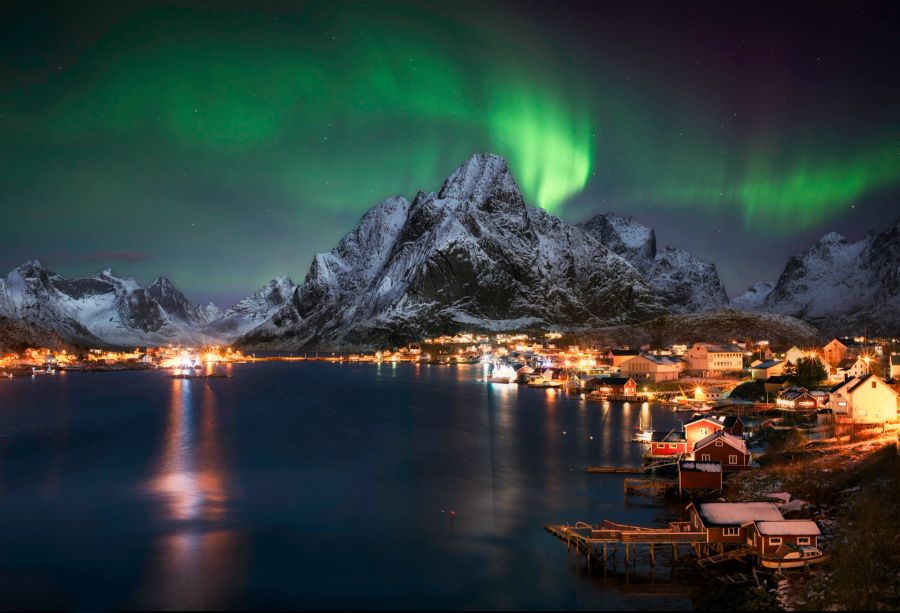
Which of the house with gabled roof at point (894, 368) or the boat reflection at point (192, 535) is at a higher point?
the house with gabled roof at point (894, 368)

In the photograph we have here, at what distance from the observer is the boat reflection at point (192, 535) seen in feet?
83.5

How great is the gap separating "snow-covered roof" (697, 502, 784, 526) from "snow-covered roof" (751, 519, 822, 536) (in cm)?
43

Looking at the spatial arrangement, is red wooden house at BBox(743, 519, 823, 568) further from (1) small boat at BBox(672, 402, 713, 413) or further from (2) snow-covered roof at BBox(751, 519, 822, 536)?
(1) small boat at BBox(672, 402, 713, 413)

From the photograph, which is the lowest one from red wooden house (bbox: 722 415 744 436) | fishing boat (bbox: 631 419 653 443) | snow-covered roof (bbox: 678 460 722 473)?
fishing boat (bbox: 631 419 653 443)

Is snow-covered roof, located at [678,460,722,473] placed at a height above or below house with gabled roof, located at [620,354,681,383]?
below

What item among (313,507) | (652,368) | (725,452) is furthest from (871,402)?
(652,368)

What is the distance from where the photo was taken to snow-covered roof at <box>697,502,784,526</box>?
88.2ft

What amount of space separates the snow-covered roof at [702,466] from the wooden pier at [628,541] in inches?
315

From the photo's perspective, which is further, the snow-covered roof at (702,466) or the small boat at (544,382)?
the small boat at (544,382)

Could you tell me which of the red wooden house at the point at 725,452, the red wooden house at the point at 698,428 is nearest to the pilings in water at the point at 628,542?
the red wooden house at the point at 725,452

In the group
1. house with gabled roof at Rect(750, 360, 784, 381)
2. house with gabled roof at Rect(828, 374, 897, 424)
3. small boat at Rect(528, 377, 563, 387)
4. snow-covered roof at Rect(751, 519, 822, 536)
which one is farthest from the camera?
small boat at Rect(528, 377, 563, 387)

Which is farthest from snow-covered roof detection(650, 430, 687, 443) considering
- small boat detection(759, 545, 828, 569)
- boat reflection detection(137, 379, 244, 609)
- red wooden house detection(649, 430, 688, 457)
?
boat reflection detection(137, 379, 244, 609)

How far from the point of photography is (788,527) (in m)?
25.7

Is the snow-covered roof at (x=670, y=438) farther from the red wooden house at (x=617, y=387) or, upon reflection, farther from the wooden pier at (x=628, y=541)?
the red wooden house at (x=617, y=387)
